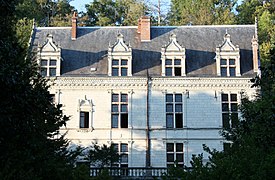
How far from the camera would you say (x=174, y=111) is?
2467cm

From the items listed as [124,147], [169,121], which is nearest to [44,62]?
[124,147]

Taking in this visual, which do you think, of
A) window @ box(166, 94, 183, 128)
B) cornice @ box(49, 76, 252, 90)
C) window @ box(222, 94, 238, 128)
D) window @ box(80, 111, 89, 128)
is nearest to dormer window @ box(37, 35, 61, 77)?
cornice @ box(49, 76, 252, 90)

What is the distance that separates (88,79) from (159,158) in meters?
5.65

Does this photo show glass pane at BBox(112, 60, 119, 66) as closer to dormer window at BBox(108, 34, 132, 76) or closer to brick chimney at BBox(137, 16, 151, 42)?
dormer window at BBox(108, 34, 132, 76)

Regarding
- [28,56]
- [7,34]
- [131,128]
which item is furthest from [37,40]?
[7,34]

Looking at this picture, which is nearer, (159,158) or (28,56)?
(28,56)

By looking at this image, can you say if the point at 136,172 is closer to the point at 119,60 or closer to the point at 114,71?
the point at 114,71

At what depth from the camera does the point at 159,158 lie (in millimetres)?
24109

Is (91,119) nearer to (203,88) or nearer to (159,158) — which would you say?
(159,158)

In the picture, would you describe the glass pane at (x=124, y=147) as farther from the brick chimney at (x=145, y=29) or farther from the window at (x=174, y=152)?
the brick chimney at (x=145, y=29)

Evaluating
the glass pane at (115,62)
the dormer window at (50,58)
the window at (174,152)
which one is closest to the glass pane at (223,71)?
the window at (174,152)

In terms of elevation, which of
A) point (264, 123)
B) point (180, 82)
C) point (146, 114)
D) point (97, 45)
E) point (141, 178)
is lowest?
point (141, 178)

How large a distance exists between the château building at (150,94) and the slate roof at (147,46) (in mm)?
68

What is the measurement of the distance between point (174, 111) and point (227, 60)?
163 inches
